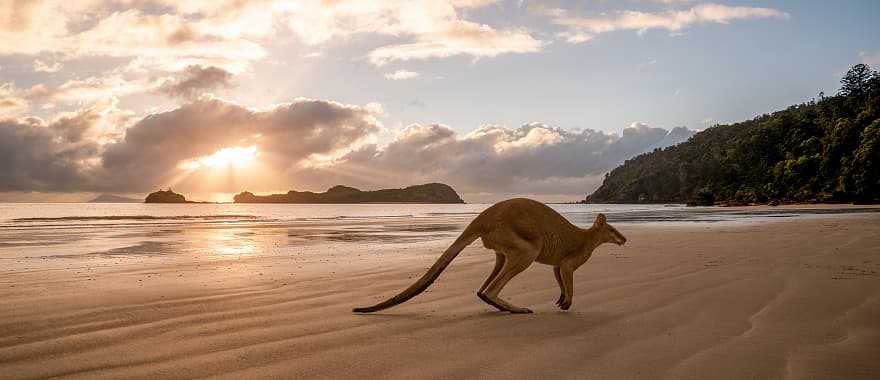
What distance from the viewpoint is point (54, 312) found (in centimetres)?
496

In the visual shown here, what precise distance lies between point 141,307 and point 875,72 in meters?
113

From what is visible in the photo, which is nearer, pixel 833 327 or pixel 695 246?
pixel 833 327

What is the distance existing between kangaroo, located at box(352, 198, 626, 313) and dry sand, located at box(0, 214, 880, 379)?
186 millimetres

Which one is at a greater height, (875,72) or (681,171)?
(875,72)

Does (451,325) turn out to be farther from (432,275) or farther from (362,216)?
(362,216)

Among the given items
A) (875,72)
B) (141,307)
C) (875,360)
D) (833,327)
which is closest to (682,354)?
(875,360)

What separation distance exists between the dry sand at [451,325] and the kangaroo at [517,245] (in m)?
0.19

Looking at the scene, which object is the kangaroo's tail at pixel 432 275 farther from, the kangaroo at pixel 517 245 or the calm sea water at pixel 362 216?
the calm sea water at pixel 362 216

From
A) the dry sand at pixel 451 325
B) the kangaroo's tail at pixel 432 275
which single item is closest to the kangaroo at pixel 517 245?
the kangaroo's tail at pixel 432 275

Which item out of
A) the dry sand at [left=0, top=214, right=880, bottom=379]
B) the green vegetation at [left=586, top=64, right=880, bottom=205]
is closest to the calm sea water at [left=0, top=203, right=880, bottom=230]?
the green vegetation at [left=586, top=64, right=880, bottom=205]

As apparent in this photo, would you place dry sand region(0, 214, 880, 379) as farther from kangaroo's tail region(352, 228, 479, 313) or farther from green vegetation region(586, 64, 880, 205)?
green vegetation region(586, 64, 880, 205)

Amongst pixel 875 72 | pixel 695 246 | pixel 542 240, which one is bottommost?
pixel 695 246

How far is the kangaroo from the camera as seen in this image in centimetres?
466

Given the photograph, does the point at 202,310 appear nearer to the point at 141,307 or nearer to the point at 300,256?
the point at 141,307
